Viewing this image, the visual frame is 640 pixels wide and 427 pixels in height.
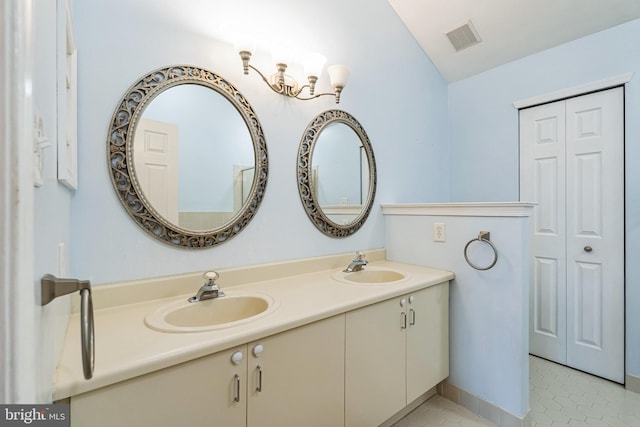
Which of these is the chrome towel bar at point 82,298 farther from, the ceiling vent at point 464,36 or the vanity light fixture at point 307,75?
the ceiling vent at point 464,36

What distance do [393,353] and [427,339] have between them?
1.02 feet

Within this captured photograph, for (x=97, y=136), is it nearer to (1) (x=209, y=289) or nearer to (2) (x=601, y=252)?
(1) (x=209, y=289)

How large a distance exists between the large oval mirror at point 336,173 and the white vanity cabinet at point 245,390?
2.56 feet

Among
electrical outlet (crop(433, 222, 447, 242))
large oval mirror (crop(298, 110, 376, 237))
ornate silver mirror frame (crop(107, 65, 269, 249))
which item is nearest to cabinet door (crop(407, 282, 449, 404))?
electrical outlet (crop(433, 222, 447, 242))

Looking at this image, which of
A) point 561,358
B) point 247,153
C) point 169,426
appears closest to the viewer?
Answer: point 169,426

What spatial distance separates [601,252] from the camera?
2.04 meters

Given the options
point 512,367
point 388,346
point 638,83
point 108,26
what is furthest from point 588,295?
point 108,26

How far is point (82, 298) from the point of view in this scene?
0.53 meters

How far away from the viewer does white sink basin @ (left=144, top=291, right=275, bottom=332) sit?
3.85ft

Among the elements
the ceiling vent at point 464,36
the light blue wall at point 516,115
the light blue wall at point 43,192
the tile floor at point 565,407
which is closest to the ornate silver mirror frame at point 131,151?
the light blue wall at point 43,192

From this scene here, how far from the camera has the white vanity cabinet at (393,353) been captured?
4.32 feet

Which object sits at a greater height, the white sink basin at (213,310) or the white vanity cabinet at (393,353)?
the white sink basin at (213,310)

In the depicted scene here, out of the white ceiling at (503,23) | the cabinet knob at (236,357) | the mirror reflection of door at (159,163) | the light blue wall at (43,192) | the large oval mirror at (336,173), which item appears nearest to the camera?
the light blue wall at (43,192)

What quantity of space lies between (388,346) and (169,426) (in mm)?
967
